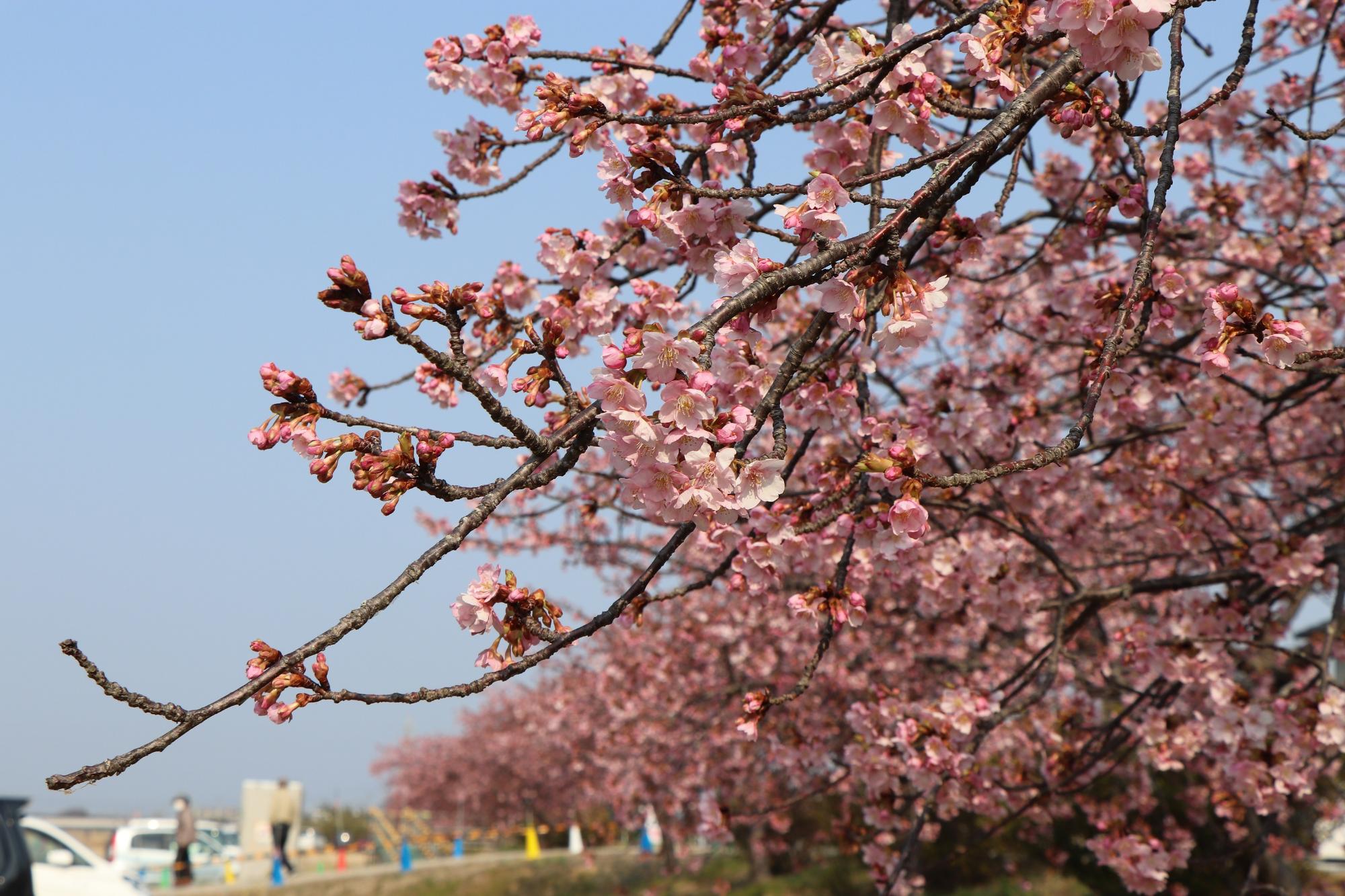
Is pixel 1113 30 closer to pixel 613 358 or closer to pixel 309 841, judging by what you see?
pixel 613 358

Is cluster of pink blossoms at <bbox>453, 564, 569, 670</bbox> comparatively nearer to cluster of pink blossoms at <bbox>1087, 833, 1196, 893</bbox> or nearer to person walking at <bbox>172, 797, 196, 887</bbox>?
cluster of pink blossoms at <bbox>1087, 833, 1196, 893</bbox>

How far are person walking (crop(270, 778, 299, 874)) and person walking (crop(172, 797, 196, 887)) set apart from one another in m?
1.44

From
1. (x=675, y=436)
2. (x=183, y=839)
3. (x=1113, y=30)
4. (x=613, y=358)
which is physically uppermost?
(x=1113, y=30)

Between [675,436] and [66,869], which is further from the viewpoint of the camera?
[66,869]

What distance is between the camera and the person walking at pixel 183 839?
61.7 feet

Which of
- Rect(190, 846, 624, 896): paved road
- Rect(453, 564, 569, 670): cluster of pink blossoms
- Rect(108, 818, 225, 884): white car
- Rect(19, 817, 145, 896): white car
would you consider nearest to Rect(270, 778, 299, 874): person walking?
Rect(190, 846, 624, 896): paved road

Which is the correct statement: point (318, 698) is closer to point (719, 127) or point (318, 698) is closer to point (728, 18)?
point (719, 127)

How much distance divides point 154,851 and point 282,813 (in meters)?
10.5

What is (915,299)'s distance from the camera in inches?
98.1

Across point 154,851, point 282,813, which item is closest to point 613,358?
point 282,813

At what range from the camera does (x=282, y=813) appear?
66.5 feet

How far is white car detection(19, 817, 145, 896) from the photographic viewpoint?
927 cm

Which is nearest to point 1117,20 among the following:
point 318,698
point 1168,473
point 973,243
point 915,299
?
point 915,299

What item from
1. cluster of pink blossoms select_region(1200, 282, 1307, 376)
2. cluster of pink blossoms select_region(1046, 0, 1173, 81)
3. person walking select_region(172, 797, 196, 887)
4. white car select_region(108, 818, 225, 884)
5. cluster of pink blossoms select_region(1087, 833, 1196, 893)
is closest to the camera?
cluster of pink blossoms select_region(1046, 0, 1173, 81)
